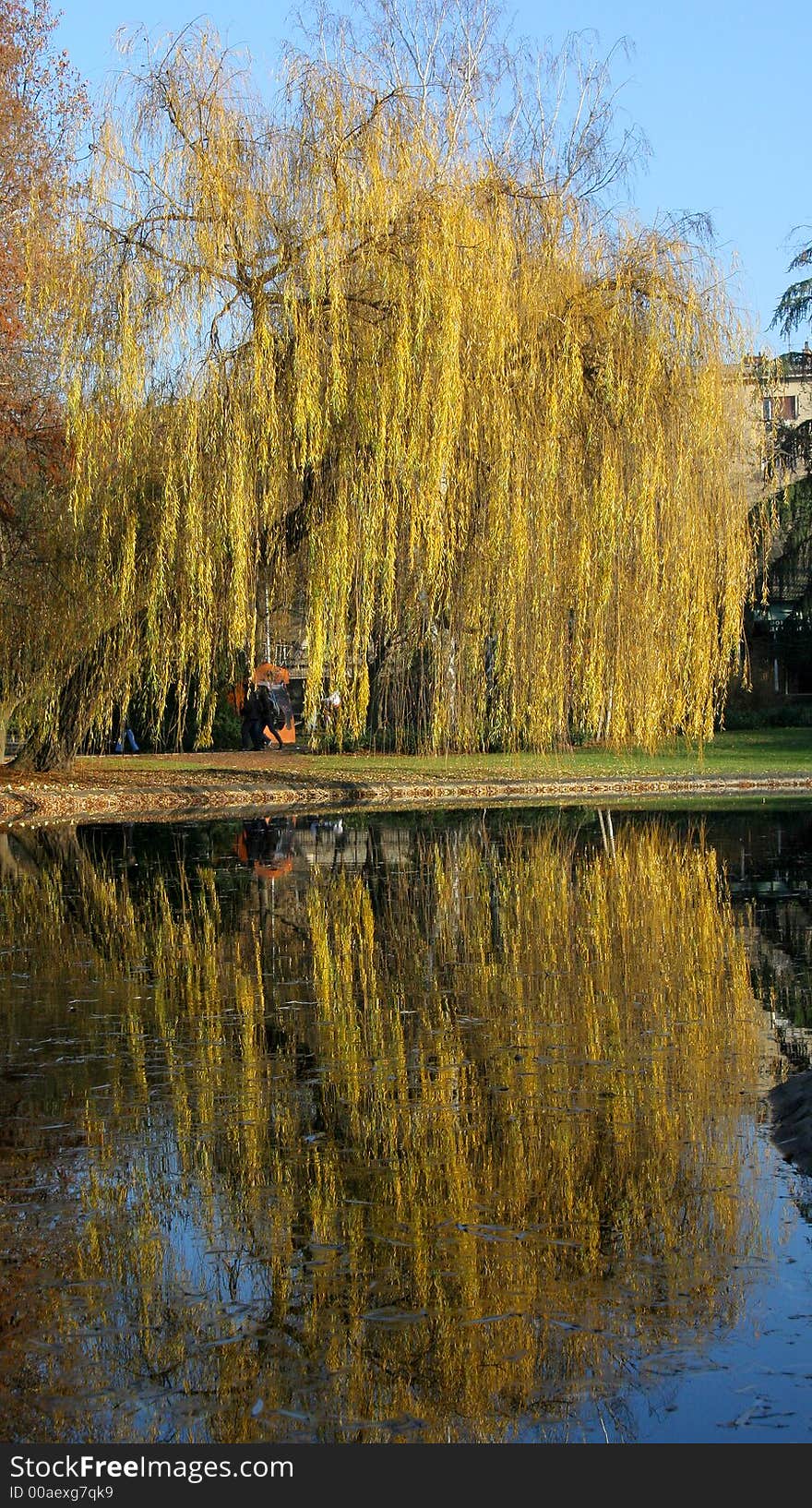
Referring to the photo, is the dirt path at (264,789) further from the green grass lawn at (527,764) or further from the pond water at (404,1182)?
the pond water at (404,1182)

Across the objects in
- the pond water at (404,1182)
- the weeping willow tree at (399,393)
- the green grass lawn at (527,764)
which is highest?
the weeping willow tree at (399,393)

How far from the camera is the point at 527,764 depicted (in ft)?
107

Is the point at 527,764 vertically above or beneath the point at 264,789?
beneath

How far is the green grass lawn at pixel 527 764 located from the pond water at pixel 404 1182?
1592 cm

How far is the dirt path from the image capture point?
22.9 m

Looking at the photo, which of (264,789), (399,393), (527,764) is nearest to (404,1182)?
(399,393)

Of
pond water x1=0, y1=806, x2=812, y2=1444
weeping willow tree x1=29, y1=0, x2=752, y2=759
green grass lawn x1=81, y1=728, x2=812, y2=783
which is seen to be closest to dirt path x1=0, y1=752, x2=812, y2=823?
green grass lawn x1=81, y1=728, x2=812, y2=783

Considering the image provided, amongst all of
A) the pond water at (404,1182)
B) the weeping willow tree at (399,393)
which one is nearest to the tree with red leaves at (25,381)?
the weeping willow tree at (399,393)

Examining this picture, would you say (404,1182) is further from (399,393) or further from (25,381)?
(25,381)

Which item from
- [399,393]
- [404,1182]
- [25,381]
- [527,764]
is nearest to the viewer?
[404,1182]

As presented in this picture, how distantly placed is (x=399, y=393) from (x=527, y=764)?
16924 millimetres

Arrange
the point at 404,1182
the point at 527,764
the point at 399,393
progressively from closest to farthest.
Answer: the point at 404,1182 → the point at 399,393 → the point at 527,764

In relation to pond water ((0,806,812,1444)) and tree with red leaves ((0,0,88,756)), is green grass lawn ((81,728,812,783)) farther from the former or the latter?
pond water ((0,806,812,1444))

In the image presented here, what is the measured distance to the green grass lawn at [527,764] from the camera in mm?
27953
